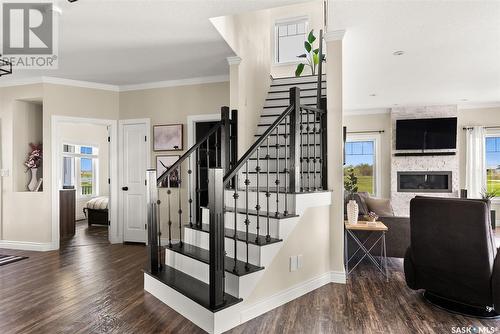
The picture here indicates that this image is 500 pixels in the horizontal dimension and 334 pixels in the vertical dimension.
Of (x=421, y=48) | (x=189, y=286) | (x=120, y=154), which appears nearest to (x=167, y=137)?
(x=120, y=154)

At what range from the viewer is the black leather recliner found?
2482 mm

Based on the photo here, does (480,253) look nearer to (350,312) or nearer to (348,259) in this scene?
(350,312)

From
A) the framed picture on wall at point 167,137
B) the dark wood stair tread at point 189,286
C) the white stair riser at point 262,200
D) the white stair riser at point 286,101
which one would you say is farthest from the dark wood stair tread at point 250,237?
the white stair riser at point 286,101

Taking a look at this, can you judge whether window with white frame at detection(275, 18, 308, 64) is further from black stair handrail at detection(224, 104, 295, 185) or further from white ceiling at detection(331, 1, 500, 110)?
black stair handrail at detection(224, 104, 295, 185)

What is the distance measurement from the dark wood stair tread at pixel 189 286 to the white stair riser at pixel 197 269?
4 cm

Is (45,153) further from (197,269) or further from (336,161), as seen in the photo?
(336,161)

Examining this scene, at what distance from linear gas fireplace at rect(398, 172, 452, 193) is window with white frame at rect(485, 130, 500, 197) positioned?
1.00 m

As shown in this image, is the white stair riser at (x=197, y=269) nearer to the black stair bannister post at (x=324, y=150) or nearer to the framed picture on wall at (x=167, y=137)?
the black stair bannister post at (x=324, y=150)

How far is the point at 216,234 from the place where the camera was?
2359 millimetres

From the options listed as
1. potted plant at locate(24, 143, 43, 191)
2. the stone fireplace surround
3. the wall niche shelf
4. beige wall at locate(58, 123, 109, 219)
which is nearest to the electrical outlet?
potted plant at locate(24, 143, 43, 191)

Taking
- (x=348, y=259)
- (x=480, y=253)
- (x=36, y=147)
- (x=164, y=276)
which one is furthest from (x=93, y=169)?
(x=480, y=253)

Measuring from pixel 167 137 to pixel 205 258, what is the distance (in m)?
2.93

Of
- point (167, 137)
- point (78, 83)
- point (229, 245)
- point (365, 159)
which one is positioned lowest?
point (229, 245)

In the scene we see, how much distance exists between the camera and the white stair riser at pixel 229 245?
2.71 metres
